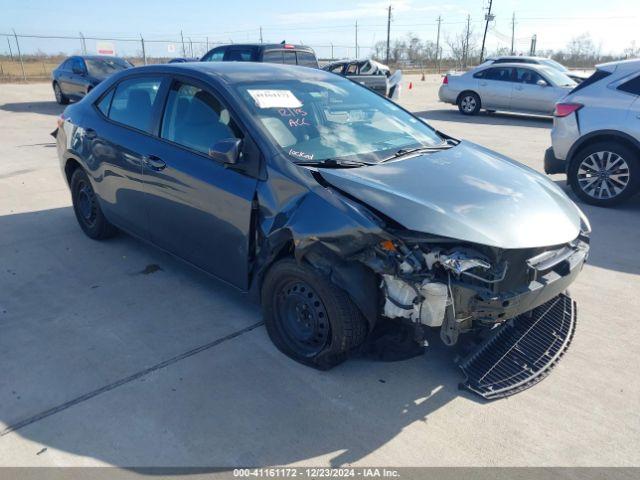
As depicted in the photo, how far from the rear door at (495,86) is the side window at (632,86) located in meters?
9.00

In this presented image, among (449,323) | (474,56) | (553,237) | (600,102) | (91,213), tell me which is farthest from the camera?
(474,56)

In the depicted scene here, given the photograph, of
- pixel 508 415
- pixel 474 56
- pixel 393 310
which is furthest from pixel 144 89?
pixel 474 56

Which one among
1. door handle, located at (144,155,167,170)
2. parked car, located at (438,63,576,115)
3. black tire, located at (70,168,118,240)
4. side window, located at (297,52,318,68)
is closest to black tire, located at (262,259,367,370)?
door handle, located at (144,155,167,170)

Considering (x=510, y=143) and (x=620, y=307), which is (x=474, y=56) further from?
(x=620, y=307)

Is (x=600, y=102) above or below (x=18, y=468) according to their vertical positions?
above

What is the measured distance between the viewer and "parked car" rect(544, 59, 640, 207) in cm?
611

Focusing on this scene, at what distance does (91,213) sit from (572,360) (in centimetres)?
441

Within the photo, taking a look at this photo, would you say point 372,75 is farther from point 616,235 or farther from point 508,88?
point 616,235

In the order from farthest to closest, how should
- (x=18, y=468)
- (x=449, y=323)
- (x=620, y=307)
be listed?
(x=620, y=307), (x=449, y=323), (x=18, y=468)

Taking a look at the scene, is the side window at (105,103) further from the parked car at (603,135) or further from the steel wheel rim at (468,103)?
the steel wheel rim at (468,103)

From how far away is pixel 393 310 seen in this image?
9.29ft

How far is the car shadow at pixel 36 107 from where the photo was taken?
1566cm

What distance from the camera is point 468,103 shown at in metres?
15.7

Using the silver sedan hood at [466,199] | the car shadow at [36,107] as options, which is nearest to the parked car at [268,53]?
the car shadow at [36,107]
